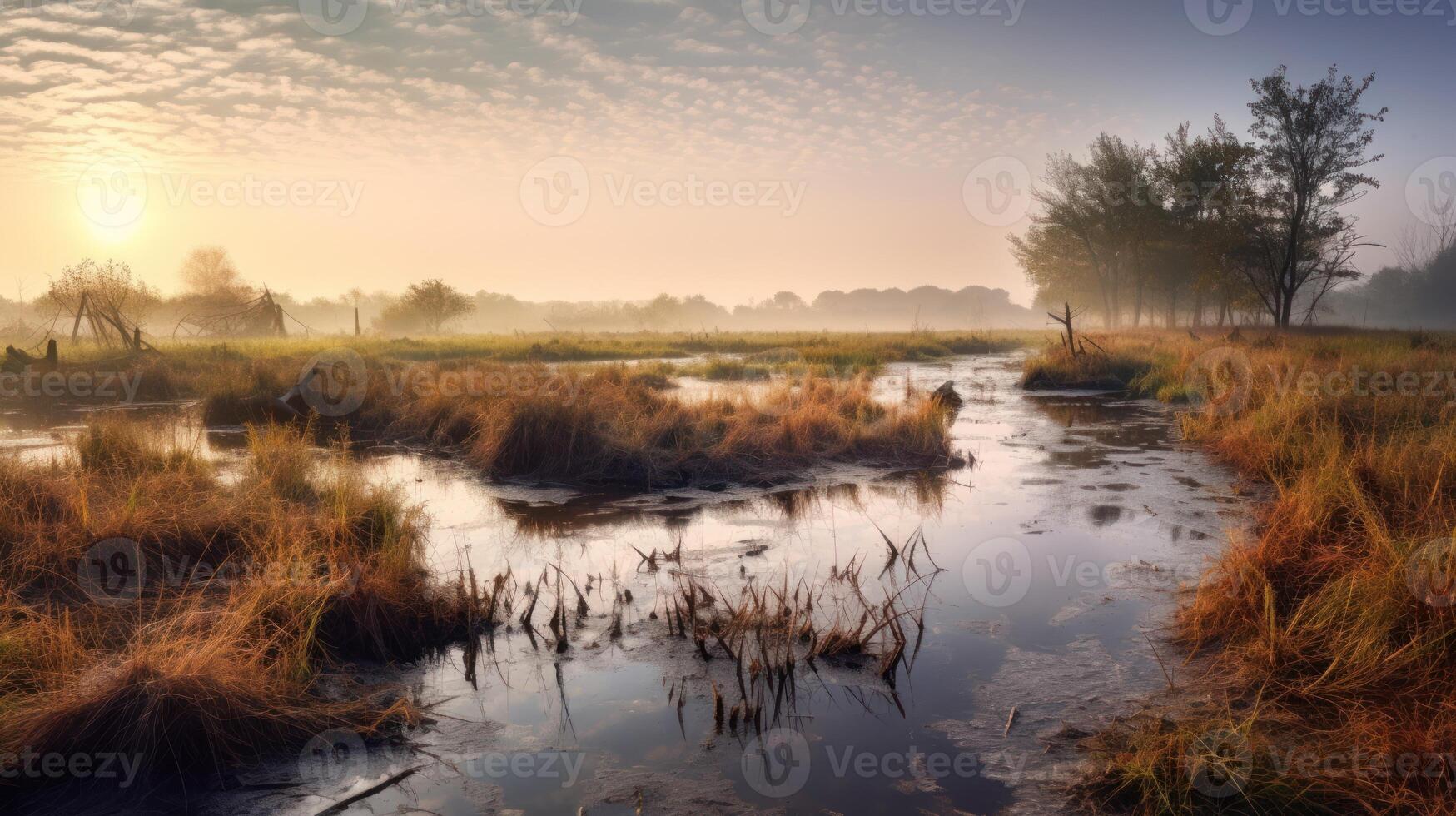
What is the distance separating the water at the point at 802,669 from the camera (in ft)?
11.0

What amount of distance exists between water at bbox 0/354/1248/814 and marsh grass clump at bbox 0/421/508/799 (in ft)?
0.99

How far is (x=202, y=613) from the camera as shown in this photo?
13.9 feet

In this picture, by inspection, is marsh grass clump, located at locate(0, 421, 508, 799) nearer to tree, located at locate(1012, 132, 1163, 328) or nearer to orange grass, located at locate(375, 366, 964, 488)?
orange grass, located at locate(375, 366, 964, 488)

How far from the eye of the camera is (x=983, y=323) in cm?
A: 15675

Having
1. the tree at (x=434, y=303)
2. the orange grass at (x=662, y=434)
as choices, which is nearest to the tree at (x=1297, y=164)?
→ the orange grass at (x=662, y=434)

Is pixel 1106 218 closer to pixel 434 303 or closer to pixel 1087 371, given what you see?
pixel 1087 371

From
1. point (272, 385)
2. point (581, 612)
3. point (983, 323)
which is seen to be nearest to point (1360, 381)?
point (581, 612)

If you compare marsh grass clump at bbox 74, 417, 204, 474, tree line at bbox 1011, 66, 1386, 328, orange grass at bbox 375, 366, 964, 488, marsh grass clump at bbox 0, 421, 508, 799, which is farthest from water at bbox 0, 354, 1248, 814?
tree line at bbox 1011, 66, 1386, 328

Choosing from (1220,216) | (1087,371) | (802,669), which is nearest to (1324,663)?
(802,669)

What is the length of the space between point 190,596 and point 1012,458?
9934 millimetres

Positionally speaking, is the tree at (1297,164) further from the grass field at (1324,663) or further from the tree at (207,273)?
the tree at (207,273)

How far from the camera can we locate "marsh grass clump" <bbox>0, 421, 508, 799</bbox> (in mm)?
3475

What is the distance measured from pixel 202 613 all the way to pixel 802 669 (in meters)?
3.40

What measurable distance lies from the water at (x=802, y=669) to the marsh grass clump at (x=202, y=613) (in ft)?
0.99
